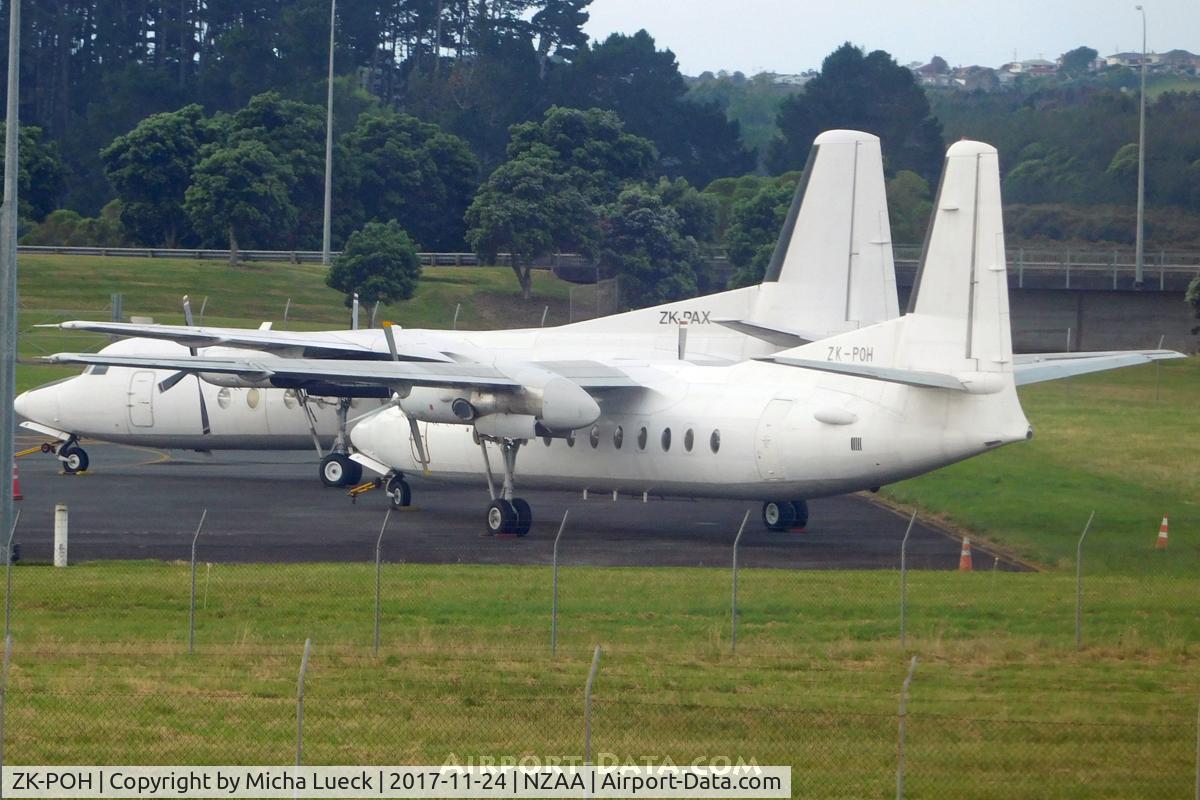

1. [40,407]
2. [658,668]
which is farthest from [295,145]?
[658,668]

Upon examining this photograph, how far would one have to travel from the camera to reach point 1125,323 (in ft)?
215

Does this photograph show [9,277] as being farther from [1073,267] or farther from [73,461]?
[1073,267]

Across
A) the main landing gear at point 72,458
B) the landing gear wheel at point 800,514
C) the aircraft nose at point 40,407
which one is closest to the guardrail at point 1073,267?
the aircraft nose at point 40,407

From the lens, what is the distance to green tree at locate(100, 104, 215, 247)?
85812mm

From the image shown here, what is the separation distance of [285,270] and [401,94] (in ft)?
176

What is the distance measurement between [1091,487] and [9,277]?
23190 mm

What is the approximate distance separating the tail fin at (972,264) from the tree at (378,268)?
45906 millimetres

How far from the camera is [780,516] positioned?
2762 cm

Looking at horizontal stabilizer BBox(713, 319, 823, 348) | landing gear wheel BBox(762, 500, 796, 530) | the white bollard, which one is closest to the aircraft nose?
the white bollard

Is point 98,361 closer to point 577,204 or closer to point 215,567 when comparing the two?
point 215,567

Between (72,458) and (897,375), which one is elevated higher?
(897,375)

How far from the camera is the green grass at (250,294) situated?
71688 mm

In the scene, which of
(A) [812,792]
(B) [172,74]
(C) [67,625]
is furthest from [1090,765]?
(B) [172,74]

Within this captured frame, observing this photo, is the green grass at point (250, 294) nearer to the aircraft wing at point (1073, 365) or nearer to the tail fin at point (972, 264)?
the aircraft wing at point (1073, 365)
